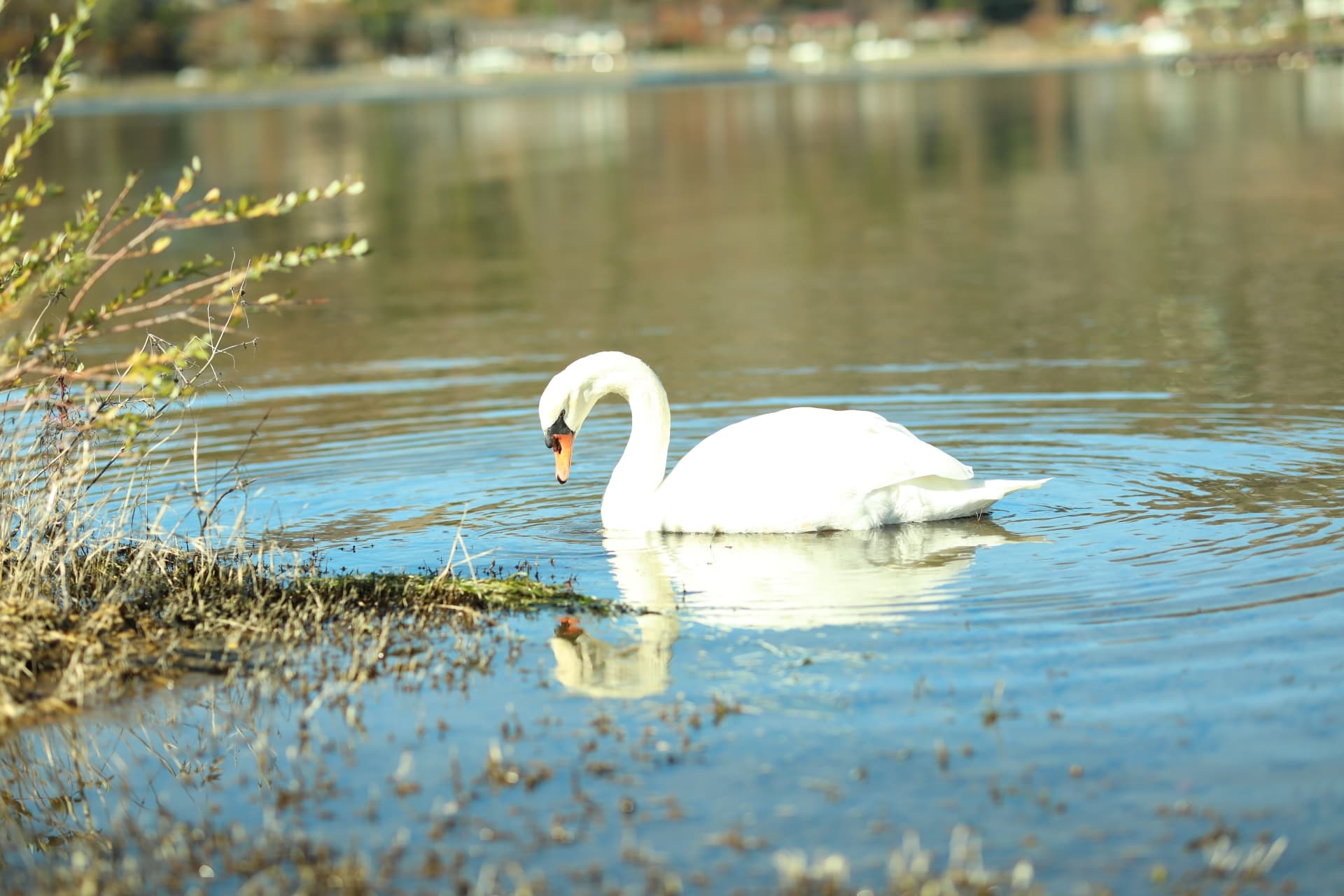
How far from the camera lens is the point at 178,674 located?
7484 mm

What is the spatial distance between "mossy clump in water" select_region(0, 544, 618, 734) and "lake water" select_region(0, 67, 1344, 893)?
350mm

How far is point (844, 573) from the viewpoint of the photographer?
898cm

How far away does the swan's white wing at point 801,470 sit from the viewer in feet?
31.4

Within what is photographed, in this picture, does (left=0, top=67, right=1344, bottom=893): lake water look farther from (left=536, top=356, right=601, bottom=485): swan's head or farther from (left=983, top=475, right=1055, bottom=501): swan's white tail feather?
(left=536, top=356, right=601, bottom=485): swan's head

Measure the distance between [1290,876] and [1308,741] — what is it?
1136 millimetres

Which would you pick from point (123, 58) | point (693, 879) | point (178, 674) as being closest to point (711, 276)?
point (178, 674)

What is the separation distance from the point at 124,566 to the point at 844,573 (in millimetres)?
3625

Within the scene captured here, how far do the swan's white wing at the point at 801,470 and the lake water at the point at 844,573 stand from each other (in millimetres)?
178

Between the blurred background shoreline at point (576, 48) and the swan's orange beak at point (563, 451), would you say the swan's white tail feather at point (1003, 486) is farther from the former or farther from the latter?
the blurred background shoreline at point (576, 48)

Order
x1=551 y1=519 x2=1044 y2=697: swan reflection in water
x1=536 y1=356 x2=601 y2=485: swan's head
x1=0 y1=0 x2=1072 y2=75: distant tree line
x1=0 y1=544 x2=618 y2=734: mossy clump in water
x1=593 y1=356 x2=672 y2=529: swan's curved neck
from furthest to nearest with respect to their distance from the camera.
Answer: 1. x1=0 y1=0 x2=1072 y2=75: distant tree line
2. x1=593 y1=356 x2=672 y2=529: swan's curved neck
3. x1=536 y1=356 x2=601 y2=485: swan's head
4. x1=551 y1=519 x2=1044 y2=697: swan reflection in water
5. x1=0 y1=544 x2=618 y2=734: mossy clump in water

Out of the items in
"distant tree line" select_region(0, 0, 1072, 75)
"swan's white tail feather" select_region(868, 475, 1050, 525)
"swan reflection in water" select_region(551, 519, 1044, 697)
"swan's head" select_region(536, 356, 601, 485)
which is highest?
"distant tree line" select_region(0, 0, 1072, 75)

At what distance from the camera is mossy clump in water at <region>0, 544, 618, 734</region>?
7.34 m

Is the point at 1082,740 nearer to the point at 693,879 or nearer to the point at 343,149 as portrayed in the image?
the point at 693,879

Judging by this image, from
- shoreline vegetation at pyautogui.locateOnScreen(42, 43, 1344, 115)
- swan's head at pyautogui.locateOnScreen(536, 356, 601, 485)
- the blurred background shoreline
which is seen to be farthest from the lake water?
shoreline vegetation at pyautogui.locateOnScreen(42, 43, 1344, 115)
